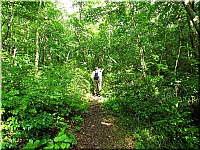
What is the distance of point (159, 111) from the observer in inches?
224

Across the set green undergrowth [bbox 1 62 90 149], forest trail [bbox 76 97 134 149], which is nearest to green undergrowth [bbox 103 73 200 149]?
forest trail [bbox 76 97 134 149]

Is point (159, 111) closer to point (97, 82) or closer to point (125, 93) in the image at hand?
point (125, 93)

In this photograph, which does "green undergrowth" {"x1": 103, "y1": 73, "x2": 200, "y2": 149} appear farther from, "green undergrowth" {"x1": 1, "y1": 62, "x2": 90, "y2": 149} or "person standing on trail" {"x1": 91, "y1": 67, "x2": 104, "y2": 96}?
"green undergrowth" {"x1": 1, "y1": 62, "x2": 90, "y2": 149}

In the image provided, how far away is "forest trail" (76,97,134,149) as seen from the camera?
14.2 ft

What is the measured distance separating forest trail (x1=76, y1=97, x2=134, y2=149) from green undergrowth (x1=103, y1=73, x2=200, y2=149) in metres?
0.30

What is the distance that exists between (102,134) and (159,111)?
2338mm

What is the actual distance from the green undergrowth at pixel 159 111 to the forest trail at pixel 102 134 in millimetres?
296

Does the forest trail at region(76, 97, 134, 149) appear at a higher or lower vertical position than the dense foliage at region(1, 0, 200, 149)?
lower

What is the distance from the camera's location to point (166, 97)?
20.6 ft

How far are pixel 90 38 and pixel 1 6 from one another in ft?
30.6

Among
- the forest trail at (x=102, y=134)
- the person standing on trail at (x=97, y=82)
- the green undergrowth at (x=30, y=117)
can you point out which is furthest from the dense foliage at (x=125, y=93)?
the person standing on trail at (x=97, y=82)

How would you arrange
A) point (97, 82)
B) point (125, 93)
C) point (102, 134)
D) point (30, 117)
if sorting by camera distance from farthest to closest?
point (97, 82), point (125, 93), point (102, 134), point (30, 117)

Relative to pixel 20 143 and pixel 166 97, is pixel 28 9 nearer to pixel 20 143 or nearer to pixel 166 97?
pixel 20 143

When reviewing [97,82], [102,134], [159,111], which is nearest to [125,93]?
[159,111]
